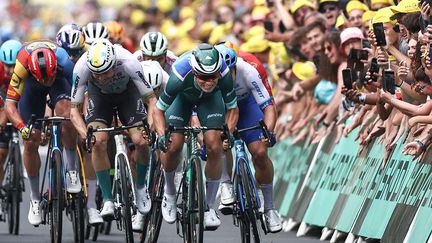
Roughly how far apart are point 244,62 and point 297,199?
143 inches

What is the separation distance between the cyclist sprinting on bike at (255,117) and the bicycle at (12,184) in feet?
10.8

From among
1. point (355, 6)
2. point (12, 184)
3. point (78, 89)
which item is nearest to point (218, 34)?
point (355, 6)

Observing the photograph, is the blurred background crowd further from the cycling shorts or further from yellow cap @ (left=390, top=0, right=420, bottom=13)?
the cycling shorts

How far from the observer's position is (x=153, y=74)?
56.2 ft

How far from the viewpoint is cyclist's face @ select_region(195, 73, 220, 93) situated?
14.4m

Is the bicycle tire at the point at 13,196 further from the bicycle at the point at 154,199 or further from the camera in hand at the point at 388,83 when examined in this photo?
the camera in hand at the point at 388,83

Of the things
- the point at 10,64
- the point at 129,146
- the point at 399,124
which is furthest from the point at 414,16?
the point at 10,64

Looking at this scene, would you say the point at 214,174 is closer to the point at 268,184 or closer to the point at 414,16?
the point at 268,184

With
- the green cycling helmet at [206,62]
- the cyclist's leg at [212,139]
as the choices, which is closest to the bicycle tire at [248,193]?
the cyclist's leg at [212,139]

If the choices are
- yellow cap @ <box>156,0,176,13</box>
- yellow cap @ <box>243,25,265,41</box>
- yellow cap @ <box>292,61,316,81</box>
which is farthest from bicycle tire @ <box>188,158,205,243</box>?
yellow cap @ <box>156,0,176,13</box>

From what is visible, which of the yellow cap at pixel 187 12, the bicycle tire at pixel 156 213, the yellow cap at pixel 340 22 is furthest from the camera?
the yellow cap at pixel 187 12

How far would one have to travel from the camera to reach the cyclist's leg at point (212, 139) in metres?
14.4

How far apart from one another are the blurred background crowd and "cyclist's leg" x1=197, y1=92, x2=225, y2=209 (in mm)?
1415

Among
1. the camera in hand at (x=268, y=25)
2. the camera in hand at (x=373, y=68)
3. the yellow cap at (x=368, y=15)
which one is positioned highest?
the yellow cap at (x=368, y=15)
